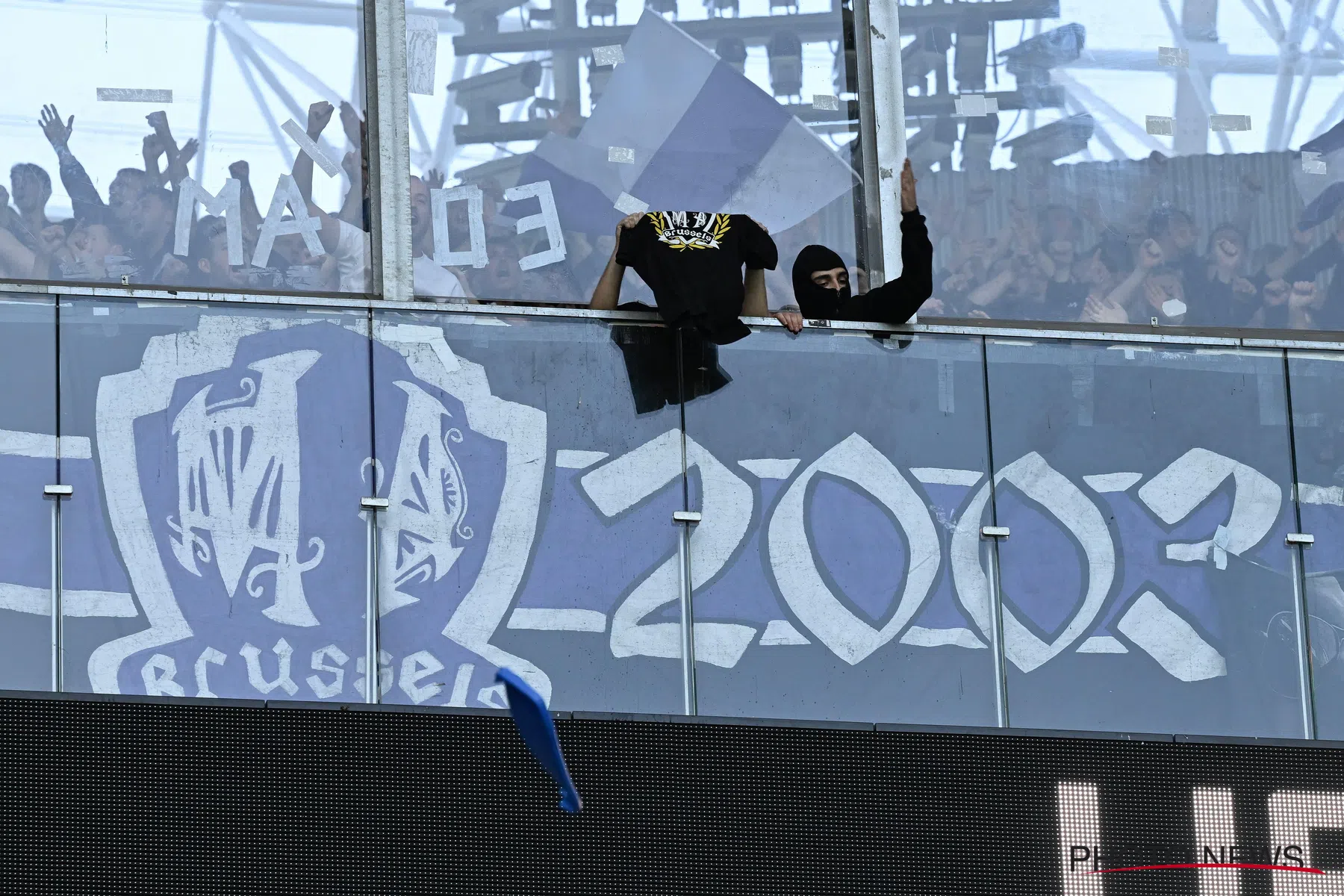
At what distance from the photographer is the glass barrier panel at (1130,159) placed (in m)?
9.97

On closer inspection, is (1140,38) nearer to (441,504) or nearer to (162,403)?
(441,504)

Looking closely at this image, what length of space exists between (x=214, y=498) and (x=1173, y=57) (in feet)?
14.4

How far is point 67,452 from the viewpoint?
845 centimetres

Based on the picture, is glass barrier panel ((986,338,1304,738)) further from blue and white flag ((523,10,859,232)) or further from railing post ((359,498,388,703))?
railing post ((359,498,388,703))

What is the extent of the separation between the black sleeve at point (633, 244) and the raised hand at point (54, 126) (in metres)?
2.06

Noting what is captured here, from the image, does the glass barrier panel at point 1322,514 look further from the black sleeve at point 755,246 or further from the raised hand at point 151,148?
the raised hand at point 151,148

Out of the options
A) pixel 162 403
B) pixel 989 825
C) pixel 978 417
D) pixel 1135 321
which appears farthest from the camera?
pixel 1135 321

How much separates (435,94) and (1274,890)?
426 cm

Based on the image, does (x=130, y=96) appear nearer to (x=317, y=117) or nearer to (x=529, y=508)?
(x=317, y=117)

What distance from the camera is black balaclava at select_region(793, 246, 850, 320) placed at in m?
9.39

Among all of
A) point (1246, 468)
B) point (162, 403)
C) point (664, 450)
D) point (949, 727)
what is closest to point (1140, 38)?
point (1246, 468)

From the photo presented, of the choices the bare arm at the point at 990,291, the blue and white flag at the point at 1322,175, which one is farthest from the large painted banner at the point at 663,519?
the blue and white flag at the point at 1322,175

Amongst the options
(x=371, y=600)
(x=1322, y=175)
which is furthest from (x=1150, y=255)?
(x=371, y=600)

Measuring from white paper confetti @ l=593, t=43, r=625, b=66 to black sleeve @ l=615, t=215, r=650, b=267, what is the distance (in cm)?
96
